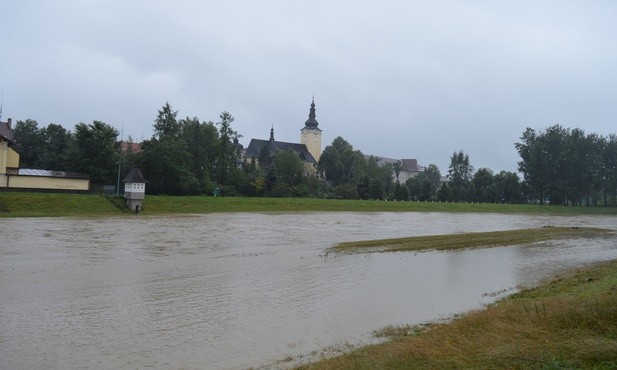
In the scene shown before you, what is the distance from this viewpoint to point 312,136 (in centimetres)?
15012

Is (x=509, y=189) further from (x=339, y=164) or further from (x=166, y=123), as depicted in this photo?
(x=166, y=123)

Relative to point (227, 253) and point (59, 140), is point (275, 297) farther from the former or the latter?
point (59, 140)

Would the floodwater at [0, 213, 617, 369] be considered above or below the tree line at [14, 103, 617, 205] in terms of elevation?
below

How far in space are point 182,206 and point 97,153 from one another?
15.7 m

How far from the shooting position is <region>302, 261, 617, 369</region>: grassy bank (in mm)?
6652

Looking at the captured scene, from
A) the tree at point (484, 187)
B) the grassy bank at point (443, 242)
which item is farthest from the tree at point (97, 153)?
the tree at point (484, 187)

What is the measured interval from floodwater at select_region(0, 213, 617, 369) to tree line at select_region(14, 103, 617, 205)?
1407 inches

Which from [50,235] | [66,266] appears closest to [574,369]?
[66,266]

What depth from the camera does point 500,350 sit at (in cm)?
725

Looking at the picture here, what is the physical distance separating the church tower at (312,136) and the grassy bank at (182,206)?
69.8m

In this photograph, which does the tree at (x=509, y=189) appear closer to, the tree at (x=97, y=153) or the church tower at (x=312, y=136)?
the church tower at (x=312, y=136)

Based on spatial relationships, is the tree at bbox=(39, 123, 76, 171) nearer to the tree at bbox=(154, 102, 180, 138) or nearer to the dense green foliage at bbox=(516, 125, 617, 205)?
the tree at bbox=(154, 102, 180, 138)

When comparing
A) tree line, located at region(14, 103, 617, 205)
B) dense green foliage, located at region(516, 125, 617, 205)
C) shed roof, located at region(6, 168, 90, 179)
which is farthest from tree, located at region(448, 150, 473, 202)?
shed roof, located at region(6, 168, 90, 179)

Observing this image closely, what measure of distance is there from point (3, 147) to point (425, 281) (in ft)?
157
